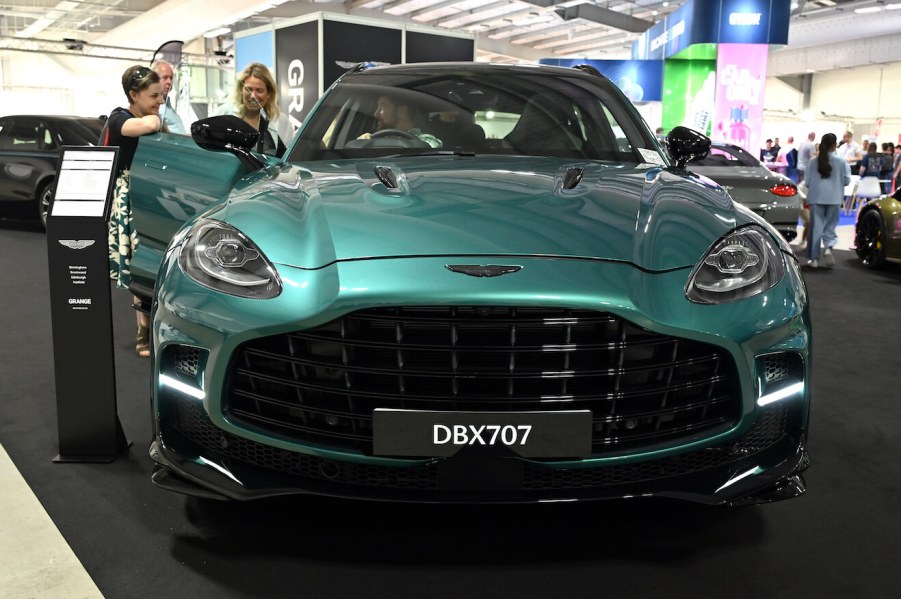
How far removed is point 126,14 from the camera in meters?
22.1

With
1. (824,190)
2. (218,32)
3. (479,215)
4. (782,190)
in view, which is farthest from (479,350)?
(218,32)

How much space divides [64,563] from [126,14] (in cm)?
2314

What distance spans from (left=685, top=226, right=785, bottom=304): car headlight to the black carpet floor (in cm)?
69

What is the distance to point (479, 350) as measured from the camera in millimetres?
1646

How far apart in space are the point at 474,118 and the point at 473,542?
1.42 m

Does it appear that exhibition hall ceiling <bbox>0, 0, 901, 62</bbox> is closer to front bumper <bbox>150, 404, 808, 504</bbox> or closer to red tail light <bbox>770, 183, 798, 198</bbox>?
red tail light <bbox>770, 183, 798, 198</bbox>

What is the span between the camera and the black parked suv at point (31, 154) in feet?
29.9

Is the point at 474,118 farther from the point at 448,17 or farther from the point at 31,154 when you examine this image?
the point at 448,17

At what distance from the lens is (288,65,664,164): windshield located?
2.69m

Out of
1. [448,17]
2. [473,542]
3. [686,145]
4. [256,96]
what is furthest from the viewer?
[448,17]

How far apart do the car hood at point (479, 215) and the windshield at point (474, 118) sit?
399 millimetres

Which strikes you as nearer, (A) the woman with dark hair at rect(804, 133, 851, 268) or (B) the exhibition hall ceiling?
(A) the woman with dark hair at rect(804, 133, 851, 268)

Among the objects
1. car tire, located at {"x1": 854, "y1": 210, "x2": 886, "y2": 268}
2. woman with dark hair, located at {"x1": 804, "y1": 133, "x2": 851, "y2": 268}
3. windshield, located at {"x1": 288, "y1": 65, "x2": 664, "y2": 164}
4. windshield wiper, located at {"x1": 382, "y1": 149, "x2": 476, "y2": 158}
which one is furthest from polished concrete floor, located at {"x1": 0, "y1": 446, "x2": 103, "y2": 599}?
woman with dark hair, located at {"x1": 804, "y1": 133, "x2": 851, "y2": 268}

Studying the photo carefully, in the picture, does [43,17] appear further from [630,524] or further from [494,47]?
[630,524]
